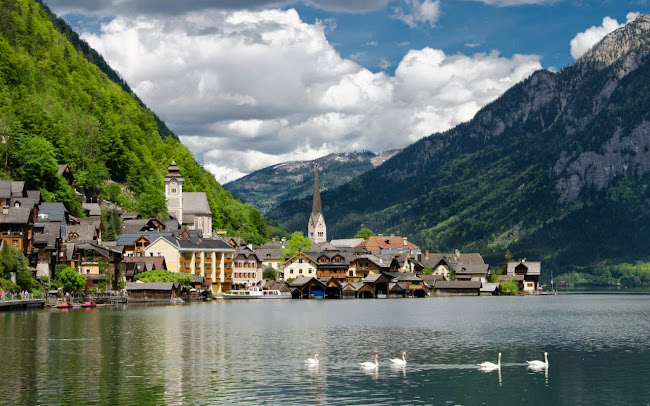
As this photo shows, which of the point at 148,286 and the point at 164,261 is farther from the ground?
the point at 164,261

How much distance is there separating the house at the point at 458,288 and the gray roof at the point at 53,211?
94.0 m

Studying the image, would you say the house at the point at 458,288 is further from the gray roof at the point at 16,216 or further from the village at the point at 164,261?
the gray roof at the point at 16,216

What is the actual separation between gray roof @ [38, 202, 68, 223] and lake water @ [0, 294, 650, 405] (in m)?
40.8

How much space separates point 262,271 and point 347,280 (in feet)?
64.9

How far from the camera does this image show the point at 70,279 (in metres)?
124

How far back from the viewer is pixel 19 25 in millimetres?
198750

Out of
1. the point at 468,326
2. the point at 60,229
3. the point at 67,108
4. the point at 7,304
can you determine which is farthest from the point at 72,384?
the point at 67,108

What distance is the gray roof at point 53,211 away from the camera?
13450 centimetres

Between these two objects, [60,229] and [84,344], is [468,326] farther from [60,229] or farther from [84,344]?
[60,229]

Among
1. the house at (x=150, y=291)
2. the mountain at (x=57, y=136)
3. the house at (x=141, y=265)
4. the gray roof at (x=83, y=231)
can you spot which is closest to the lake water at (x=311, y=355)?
the house at (x=150, y=291)

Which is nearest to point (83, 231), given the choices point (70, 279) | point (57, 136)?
point (70, 279)

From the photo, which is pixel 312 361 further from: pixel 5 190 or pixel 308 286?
pixel 308 286

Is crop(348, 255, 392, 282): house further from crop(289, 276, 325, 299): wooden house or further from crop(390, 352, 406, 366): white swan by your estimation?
crop(390, 352, 406, 366): white swan

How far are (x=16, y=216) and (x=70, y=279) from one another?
11991mm
